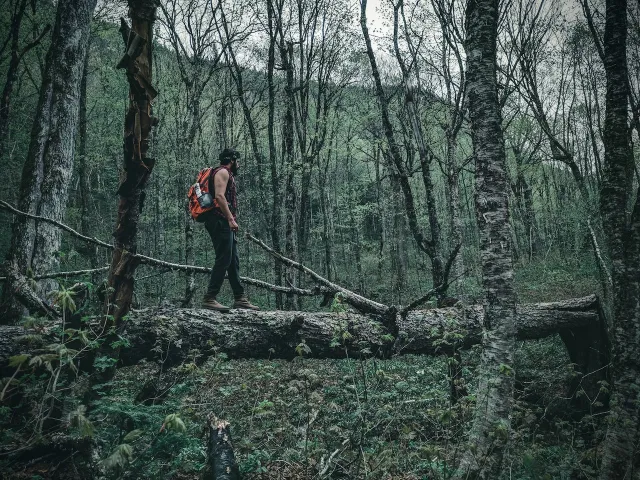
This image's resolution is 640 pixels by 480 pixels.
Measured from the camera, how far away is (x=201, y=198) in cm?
497

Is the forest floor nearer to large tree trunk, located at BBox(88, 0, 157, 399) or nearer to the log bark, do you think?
the log bark

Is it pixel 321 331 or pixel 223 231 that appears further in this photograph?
pixel 223 231

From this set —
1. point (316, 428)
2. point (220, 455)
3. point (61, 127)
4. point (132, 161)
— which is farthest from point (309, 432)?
point (61, 127)

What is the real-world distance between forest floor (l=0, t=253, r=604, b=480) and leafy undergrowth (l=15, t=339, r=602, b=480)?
0.04 feet

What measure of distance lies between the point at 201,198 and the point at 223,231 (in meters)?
0.56

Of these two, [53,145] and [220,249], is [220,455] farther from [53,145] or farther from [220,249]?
[53,145]

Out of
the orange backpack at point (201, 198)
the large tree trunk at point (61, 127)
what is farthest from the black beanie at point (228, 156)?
the large tree trunk at point (61, 127)

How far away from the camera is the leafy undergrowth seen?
2639 mm

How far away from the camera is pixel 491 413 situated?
3162 mm

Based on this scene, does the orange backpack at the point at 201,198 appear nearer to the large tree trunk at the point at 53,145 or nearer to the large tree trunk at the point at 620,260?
the large tree trunk at the point at 53,145

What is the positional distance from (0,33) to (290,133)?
973 cm

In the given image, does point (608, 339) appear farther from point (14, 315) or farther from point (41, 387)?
point (14, 315)

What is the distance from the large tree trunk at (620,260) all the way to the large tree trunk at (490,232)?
1433mm

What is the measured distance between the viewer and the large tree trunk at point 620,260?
11.5ft
